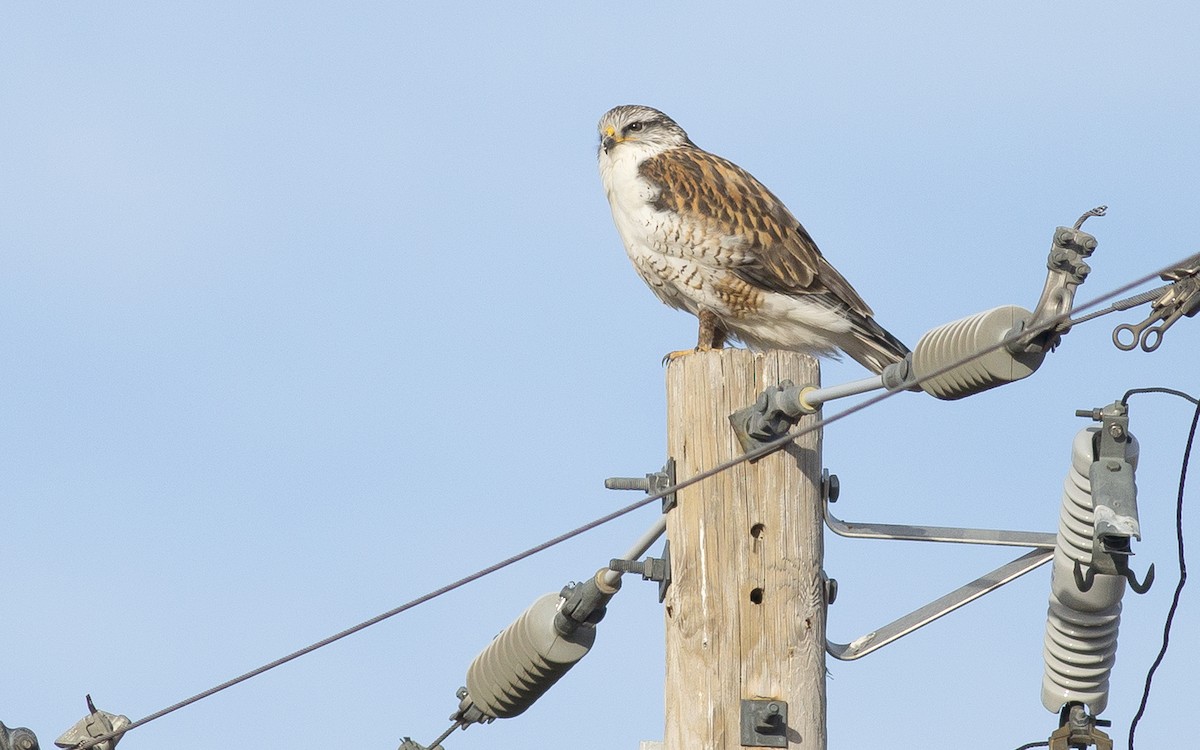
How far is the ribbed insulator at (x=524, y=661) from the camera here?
16.0 ft

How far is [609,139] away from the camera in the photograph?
28.1 ft

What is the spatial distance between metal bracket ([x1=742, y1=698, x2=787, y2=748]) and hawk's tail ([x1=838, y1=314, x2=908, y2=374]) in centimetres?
366

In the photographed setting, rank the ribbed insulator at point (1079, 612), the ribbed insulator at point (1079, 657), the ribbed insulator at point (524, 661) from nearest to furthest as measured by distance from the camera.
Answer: the ribbed insulator at point (1079, 612)
the ribbed insulator at point (1079, 657)
the ribbed insulator at point (524, 661)

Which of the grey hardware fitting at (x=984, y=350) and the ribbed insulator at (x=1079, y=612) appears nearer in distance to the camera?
the grey hardware fitting at (x=984, y=350)

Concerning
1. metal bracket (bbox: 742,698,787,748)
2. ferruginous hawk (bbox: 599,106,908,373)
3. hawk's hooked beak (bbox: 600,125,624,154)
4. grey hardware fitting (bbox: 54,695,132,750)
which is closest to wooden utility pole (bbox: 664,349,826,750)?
metal bracket (bbox: 742,698,787,748)

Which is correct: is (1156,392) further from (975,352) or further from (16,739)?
(16,739)

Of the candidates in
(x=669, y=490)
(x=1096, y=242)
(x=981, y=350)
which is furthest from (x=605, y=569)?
(x=1096, y=242)

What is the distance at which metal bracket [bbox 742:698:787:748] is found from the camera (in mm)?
4094

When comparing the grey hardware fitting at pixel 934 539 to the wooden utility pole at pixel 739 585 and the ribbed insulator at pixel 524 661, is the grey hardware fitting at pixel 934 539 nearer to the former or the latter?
the wooden utility pole at pixel 739 585

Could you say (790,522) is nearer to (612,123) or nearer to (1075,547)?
(1075,547)

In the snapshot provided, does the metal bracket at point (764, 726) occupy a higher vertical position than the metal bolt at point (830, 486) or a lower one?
lower

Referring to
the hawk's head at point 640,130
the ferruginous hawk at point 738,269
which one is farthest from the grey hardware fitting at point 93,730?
the hawk's head at point 640,130

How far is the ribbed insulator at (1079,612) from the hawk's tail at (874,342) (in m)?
2.95

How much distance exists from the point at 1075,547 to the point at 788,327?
10.7ft
